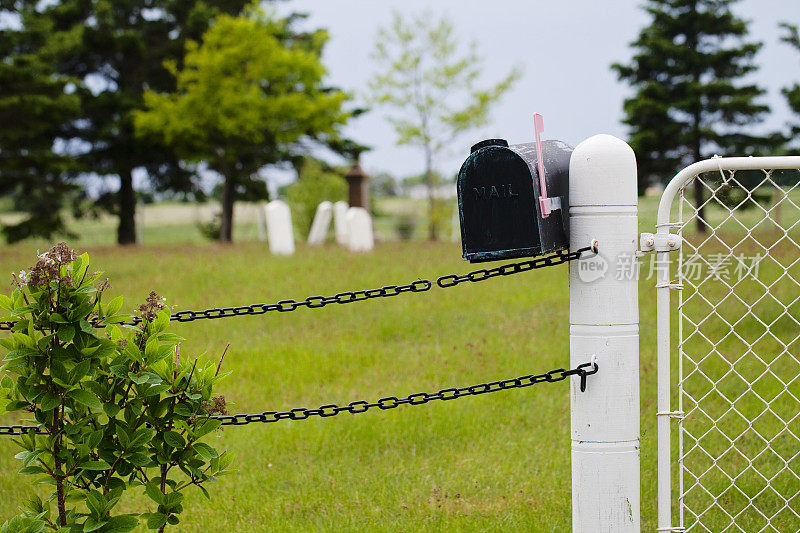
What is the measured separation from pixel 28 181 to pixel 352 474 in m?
24.6

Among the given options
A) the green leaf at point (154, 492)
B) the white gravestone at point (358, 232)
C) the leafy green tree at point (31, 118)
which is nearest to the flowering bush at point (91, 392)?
the green leaf at point (154, 492)

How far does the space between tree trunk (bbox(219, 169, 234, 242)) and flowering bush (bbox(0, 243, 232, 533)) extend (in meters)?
24.2

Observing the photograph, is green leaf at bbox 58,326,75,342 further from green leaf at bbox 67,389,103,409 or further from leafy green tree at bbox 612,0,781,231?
leafy green tree at bbox 612,0,781,231

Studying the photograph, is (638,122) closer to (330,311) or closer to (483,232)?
(330,311)

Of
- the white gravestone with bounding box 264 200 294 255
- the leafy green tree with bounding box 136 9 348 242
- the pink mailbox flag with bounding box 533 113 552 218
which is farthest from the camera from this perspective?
the leafy green tree with bounding box 136 9 348 242

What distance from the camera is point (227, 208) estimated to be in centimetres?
2692

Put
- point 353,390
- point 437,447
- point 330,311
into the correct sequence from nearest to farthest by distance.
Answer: point 437,447, point 353,390, point 330,311

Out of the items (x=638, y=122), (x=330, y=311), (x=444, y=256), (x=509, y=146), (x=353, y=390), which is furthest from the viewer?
(x=638, y=122)

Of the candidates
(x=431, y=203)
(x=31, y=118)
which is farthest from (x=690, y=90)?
(x=31, y=118)

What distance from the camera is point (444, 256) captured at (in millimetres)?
13180

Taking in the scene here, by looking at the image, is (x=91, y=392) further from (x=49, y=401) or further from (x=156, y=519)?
(x=156, y=519)

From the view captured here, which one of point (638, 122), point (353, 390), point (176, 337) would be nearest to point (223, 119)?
point (638, 122)

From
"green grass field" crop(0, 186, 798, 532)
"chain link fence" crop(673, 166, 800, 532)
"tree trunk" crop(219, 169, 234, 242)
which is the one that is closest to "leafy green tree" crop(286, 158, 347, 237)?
"tree trunk" crop(219, 169, 234, 242)

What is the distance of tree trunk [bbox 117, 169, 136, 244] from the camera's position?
1101 inches
